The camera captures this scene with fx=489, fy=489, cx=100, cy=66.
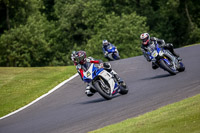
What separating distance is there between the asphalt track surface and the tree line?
30.9 m

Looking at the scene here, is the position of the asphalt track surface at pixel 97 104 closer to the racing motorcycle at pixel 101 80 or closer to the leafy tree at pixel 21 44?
the racing motorcycle at pixel 101 80

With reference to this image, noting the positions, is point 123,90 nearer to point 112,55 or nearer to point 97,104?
point 97,104

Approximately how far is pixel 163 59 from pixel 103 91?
3259 millimetres

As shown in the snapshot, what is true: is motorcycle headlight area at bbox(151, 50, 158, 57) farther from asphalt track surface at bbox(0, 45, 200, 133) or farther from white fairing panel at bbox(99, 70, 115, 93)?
white fairing panel at bbox(99, 70, 115, 93)

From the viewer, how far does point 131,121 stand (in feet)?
34.7

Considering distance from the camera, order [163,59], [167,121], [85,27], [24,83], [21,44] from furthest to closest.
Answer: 1. [85,27]
2. [21,44]
3. [24,83]
4. [163,59]
5. [167,121]

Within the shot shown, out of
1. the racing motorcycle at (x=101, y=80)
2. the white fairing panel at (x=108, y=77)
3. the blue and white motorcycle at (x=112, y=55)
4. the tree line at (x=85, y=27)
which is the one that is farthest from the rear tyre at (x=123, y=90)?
the tree line at (x=85, y=27)

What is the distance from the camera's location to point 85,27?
202ft

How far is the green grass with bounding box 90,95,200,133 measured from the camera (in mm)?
8594

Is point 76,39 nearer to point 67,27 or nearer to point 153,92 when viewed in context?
point 67,27

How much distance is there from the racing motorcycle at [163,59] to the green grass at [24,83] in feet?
15.7

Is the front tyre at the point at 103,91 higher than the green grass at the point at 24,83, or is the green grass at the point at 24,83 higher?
the front tyre at the point at 103,91

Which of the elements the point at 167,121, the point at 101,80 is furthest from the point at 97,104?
the point at 167,121

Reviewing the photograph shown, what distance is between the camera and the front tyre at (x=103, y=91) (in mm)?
14188
